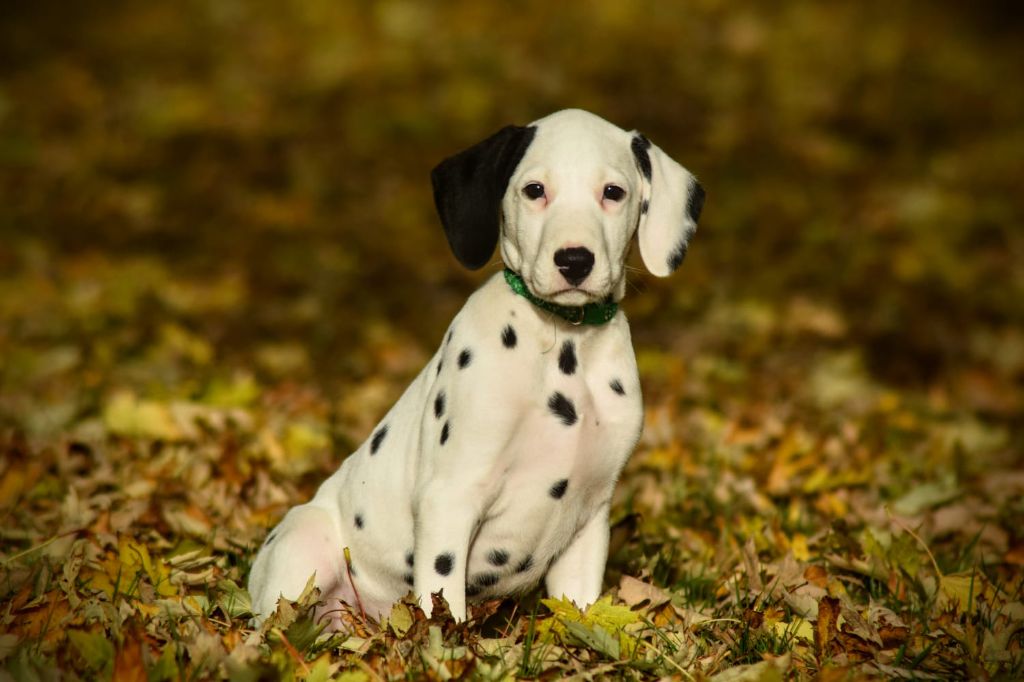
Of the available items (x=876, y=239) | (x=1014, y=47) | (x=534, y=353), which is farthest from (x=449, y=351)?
(x=1014, y=47)

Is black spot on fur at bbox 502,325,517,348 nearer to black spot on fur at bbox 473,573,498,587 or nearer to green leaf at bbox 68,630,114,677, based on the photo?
black spot on fur at bbox 473,573,498,587

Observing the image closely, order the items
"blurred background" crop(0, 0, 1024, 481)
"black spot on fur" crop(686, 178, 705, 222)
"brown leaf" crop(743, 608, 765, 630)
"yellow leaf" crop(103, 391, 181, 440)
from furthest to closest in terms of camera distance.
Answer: "blurred background" crop(0, 0, 1024, 481)
"yellow leaf" crop(103, 391, 181, 440)
"black spot on fur" crop(686, 178, 705, 222)
"brown leaf" crop(743, 608, 765, 630)

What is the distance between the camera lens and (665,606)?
4.54 metres

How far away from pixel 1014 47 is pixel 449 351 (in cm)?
1535

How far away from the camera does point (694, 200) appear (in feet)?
14.5

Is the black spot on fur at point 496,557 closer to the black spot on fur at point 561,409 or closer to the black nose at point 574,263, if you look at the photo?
the black spot on fur at point 561,409

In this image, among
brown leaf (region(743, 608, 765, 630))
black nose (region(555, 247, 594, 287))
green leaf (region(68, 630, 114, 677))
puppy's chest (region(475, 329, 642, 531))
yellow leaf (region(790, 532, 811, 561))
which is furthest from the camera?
yellow leaf (region(790, 532, 811, 561))

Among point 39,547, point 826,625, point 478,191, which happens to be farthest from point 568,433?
point 39,547

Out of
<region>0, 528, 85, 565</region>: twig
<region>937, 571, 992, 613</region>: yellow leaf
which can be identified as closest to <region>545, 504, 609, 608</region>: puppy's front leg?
<region>937, 571, 992, 613</region>: yellow leaf

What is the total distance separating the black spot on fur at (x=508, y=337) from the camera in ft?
13.7

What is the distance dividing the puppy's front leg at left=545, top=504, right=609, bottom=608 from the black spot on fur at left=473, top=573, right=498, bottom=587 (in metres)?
0.31

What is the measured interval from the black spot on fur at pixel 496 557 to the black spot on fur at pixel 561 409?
0.56m

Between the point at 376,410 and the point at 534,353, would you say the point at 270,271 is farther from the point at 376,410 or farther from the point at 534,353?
the point at 534,353

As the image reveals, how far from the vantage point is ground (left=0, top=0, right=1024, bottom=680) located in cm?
418
